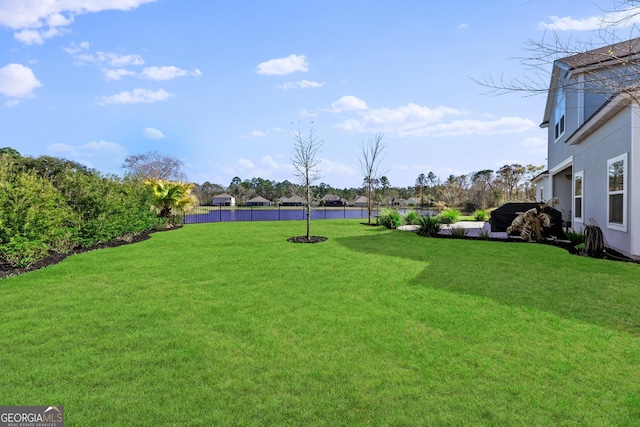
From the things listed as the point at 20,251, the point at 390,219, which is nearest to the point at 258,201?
the point at 390,219

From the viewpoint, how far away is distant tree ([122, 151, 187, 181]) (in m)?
42.8

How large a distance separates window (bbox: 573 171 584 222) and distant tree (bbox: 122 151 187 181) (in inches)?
1661

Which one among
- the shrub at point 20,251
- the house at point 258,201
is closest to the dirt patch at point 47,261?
the shrub at point 20,251

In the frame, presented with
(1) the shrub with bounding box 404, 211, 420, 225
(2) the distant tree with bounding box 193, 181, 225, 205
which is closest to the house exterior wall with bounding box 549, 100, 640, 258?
(1) the shrub with bounding box 404, 211, 420, 225

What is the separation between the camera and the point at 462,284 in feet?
17.6

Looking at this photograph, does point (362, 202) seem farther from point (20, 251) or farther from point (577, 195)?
point (20, 251)

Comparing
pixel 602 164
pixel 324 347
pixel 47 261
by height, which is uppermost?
pixel 602 164

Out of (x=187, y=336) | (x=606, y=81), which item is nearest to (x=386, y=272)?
(x=187, y=336)

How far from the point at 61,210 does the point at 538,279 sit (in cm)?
1029

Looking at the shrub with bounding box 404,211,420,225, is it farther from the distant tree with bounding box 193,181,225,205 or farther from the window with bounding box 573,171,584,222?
the distant tree with bounding box 193,181,225,205

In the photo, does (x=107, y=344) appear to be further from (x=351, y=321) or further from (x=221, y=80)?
(x=221, y=80)

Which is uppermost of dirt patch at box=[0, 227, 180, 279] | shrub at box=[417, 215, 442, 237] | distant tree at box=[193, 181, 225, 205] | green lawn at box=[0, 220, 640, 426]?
distant tree at box=[193, 181, 225, 205]

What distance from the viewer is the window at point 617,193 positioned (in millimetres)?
7254

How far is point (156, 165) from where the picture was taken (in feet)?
144
